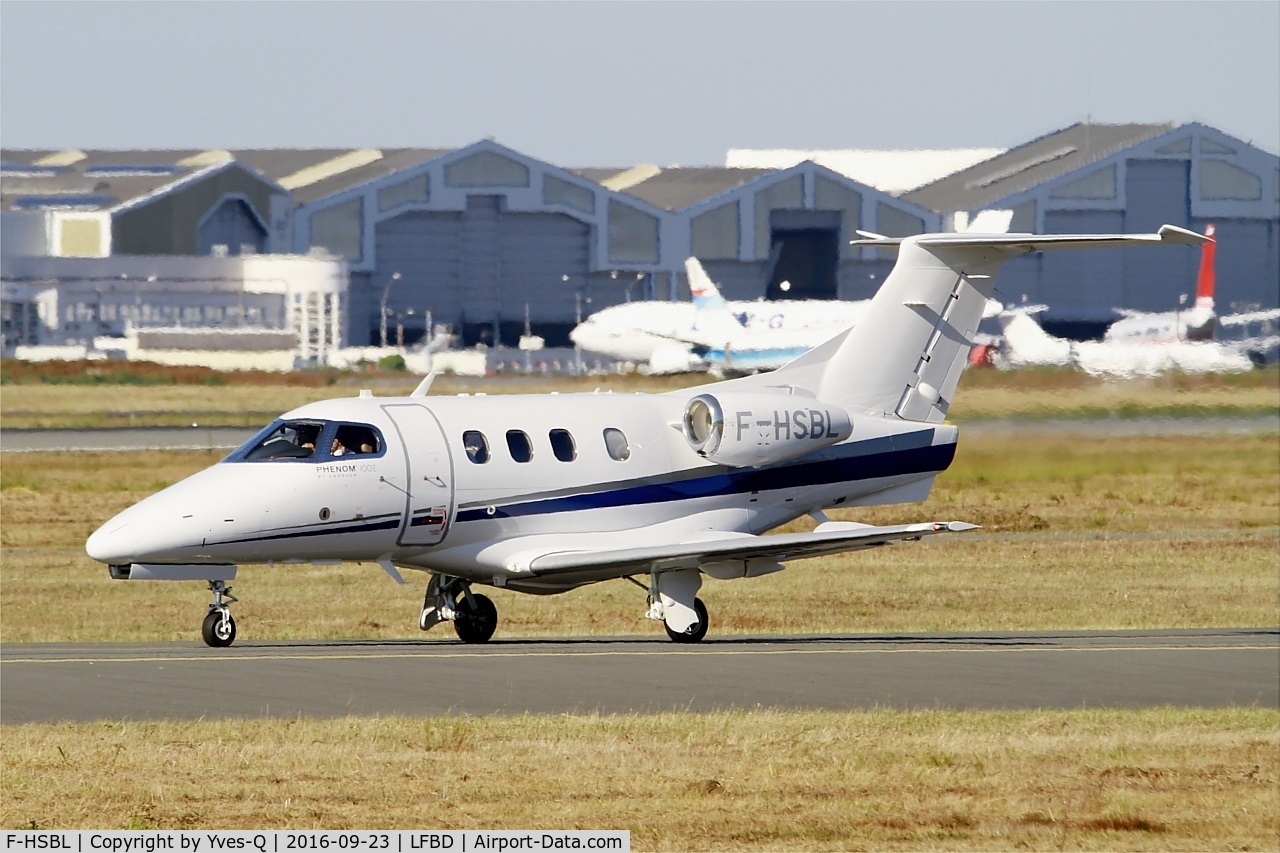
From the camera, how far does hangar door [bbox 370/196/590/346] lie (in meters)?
123

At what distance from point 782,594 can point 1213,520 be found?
16.9m

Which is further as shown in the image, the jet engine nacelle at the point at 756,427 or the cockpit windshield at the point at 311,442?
the jet engine nacelle at the point at 756,427

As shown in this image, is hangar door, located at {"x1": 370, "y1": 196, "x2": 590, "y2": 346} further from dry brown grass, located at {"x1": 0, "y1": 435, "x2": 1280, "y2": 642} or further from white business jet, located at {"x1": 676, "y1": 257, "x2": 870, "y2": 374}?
dry brown grass, located at {"x1": 0, "y1": 435, "x2": 1280, "y2": 642}

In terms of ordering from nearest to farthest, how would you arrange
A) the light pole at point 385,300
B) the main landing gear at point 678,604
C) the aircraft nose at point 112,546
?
the aircraft nose at point 112,546, the main landing gear at point 678,604, the light pole at point 385,300

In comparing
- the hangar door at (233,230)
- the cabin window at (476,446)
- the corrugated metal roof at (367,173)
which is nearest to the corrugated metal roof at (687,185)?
the corrugated metal roof at (367,173)

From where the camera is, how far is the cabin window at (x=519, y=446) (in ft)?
81.3

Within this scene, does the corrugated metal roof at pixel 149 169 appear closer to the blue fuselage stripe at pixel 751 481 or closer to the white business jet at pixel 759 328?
the white business jet at pixel 759 328

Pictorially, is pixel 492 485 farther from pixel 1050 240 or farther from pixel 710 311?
pixel 710 311

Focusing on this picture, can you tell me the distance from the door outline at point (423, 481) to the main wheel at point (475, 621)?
1.47 metres

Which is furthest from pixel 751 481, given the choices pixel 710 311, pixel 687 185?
pixel 687 185

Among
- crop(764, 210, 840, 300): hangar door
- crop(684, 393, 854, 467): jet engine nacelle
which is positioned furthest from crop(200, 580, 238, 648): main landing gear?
crop(764, 210, 840, 300): hangar door
